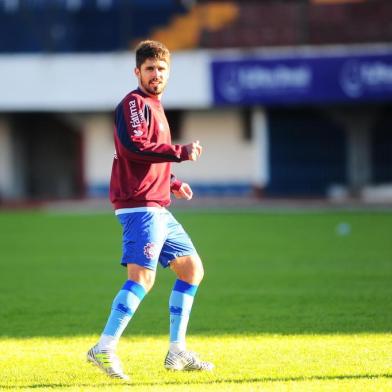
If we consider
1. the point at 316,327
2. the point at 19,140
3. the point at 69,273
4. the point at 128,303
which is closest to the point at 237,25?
the point at 19,140

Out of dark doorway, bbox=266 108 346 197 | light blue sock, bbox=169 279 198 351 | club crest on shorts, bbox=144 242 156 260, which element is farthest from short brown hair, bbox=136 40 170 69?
dark doorway, bbox=266 108 346 197

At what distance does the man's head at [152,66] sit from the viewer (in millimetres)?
7664

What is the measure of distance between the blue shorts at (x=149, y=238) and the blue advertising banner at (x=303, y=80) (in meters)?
23.7

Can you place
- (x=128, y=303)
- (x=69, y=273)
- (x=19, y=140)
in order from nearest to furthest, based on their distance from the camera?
1. (x=128, y=303)
2. (x=69, y=273)
3. (x=19, y=140)

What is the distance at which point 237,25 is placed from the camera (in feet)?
107

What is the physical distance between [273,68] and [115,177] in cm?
2430

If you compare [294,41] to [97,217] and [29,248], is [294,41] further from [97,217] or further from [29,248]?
[29,248]

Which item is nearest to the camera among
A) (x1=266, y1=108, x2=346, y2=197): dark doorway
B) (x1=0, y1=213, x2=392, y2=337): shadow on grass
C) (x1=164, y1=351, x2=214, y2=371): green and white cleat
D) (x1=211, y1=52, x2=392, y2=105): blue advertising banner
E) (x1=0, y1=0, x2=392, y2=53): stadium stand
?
(x1=164, y1=351, x2=214, y2=371): green and white cleat

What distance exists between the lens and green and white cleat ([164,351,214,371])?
7863 mm

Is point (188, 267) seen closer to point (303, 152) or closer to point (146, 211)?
point (146, 211)

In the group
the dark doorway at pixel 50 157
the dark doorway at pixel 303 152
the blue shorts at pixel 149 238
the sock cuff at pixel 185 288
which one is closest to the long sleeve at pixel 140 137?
the blue shorts at pixel 149 238

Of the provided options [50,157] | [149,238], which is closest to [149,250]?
[149,238]

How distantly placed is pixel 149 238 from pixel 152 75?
43.8 inches

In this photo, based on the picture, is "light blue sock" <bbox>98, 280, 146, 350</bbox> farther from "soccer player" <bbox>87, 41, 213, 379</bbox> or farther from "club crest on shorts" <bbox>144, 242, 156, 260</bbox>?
"club crest on shorts" <bbox>144, 242, 156, 260</bbox>
